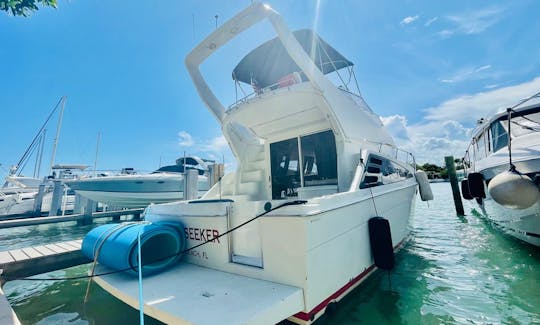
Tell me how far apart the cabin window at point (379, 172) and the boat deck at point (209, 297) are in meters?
1.95

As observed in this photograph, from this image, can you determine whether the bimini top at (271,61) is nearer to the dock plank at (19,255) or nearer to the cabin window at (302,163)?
the cabin window at (302,163)

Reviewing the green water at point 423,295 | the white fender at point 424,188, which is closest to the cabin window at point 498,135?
the white fender at point 424,188

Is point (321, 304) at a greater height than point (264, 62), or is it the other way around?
point (264, 62)

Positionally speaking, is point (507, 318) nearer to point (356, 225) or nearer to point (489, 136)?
point (356, 225)

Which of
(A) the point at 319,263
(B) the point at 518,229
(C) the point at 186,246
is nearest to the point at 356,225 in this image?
(A) the point at 319,263

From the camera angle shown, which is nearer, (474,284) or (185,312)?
(185,312)

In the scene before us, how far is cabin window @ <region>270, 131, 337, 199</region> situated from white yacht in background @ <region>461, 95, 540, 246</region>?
8.10ft

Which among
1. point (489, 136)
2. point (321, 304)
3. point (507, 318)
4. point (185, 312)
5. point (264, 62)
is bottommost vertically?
point (507, 318)

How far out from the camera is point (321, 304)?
7.63 ft

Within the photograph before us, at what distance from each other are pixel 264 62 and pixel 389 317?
485 cm

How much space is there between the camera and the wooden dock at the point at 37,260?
4.02 m

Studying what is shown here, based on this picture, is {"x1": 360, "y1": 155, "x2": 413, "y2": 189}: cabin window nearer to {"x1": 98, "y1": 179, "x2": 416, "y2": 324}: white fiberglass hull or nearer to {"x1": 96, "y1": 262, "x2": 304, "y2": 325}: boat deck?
{"x1": 98, "y1": 179, "x2": 416, "y2": 324}: white fiberglass hull

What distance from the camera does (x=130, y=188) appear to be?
13266 mm

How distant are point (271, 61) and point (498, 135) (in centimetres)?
549
